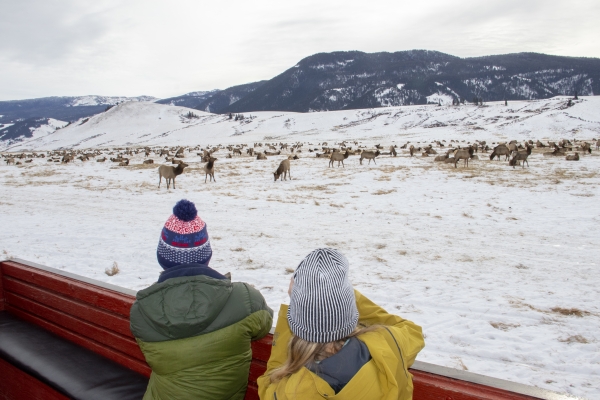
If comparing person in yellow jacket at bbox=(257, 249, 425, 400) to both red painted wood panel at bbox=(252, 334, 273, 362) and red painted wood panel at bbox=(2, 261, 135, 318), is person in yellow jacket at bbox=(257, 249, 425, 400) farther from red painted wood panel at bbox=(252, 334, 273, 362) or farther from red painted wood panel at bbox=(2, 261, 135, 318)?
red painted wood panel at bbox=(2, 261, 135, 318)

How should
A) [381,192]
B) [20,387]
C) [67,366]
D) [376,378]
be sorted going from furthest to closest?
[381,192]
[20,387]
[67,366]
[376,378]

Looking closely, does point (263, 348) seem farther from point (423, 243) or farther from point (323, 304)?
point (423, 243)

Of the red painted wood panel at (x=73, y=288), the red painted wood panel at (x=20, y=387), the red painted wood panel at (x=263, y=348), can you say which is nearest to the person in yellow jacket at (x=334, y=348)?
the red painted wood panel at (x=263, y=348)

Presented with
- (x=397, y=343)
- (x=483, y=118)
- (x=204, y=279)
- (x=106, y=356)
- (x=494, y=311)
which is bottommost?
(x=494, y=311)

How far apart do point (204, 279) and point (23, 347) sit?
6.98ft

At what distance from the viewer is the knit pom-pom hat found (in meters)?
1.44

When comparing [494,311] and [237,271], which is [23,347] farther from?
[494,311]

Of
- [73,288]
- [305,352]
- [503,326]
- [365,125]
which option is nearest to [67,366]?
[73,288]

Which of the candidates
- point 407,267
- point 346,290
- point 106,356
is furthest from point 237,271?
point 346,290

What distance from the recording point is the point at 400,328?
153 cm

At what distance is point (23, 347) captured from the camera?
2971mm

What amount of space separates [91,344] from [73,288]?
44cm

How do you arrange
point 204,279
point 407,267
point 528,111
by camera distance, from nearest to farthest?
point 204,279
point 407,267
point 528,111

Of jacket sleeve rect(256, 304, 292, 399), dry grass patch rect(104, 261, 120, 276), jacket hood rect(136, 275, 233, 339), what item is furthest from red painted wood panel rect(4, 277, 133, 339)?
dry grass patch rect(104, 261, 120, 276)
